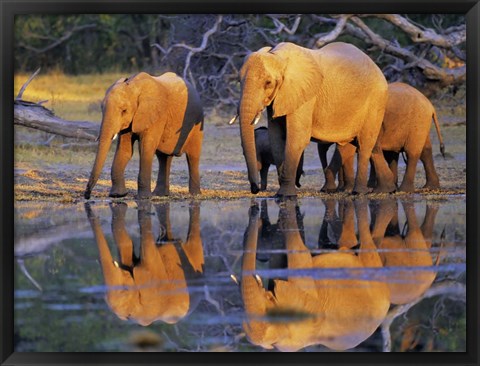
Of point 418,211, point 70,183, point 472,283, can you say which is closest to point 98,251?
point 472,283

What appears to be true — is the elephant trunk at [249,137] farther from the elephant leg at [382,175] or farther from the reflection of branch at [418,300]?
the reflection of branch at [418,300]

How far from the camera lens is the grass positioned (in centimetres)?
1566

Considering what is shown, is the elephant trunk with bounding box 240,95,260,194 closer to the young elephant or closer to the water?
the water

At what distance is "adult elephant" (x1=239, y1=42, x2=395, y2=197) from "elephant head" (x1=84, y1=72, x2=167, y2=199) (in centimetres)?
115

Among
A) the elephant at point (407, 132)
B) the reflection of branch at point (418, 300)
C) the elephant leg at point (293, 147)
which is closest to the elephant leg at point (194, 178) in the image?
the elephant leg at point (293, 147)

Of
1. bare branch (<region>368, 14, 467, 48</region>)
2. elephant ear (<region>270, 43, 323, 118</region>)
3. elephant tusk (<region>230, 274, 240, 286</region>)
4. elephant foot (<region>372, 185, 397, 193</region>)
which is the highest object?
bare branch (<region>368, 14, 467, 48</region>)

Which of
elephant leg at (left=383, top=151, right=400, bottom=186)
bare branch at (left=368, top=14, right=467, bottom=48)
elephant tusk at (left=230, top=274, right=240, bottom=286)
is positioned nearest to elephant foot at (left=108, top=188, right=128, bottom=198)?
elephant leg at (left=383, top=151, right=400, bottom=186)

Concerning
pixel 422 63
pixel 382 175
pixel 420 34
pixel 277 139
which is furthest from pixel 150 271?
pixel 422 63

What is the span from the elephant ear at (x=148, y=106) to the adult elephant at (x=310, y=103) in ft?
3.72

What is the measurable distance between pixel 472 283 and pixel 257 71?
5.01 metres

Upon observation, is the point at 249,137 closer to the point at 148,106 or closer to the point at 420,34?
the point at 148,106

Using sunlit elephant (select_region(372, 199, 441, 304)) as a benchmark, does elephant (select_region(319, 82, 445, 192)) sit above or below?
above

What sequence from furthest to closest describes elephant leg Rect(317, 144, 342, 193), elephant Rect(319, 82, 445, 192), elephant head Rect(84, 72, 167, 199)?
elephant Rect(319, 82, 445, 192) → elephant leg Rect(317, 144, 342, 193) → elephant head Rect(84, 72, 167, 199)

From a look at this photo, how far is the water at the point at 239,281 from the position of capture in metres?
8.78
